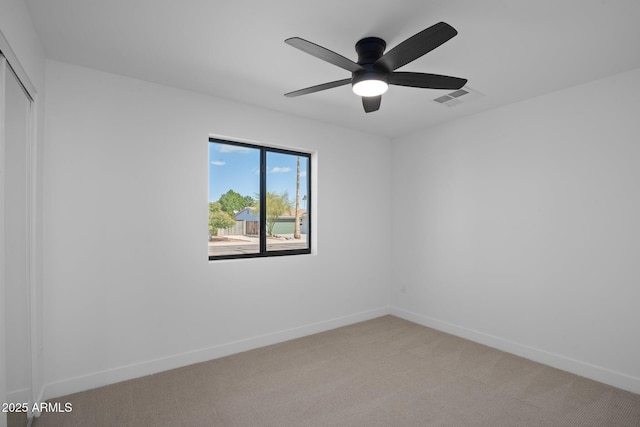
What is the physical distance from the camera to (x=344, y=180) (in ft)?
14.2

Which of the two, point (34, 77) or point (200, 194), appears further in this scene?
point (200, 194)

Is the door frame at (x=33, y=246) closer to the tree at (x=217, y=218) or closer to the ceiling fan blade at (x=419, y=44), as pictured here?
the tree at (x=217, y=218)

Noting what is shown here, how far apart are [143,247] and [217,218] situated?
811 mm

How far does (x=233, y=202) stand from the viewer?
3625mm

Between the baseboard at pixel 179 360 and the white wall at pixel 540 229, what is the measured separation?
1394 millimetres

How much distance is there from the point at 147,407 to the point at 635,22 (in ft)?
13.6

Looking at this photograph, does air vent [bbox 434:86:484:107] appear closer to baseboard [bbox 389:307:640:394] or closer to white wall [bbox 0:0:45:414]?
baseboard [bbox 389:307:640:394]

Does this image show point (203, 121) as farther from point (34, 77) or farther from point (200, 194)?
point (34, 77)

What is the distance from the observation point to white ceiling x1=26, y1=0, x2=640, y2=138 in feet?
6.32

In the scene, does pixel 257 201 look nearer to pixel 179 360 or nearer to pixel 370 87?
pixel 179 360

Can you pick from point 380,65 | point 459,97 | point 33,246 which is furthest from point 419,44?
point 33,246

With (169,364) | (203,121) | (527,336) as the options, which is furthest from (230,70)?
(527,336)

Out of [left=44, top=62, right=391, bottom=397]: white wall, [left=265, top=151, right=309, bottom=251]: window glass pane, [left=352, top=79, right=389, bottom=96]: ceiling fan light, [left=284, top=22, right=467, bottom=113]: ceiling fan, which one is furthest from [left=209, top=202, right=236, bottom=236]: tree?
[left=352, top=79, right=389, bottom=96]: ceiling fan light

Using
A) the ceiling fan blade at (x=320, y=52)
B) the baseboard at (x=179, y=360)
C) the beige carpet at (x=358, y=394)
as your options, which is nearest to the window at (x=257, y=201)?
the baseboard at (x=179, y=360)
